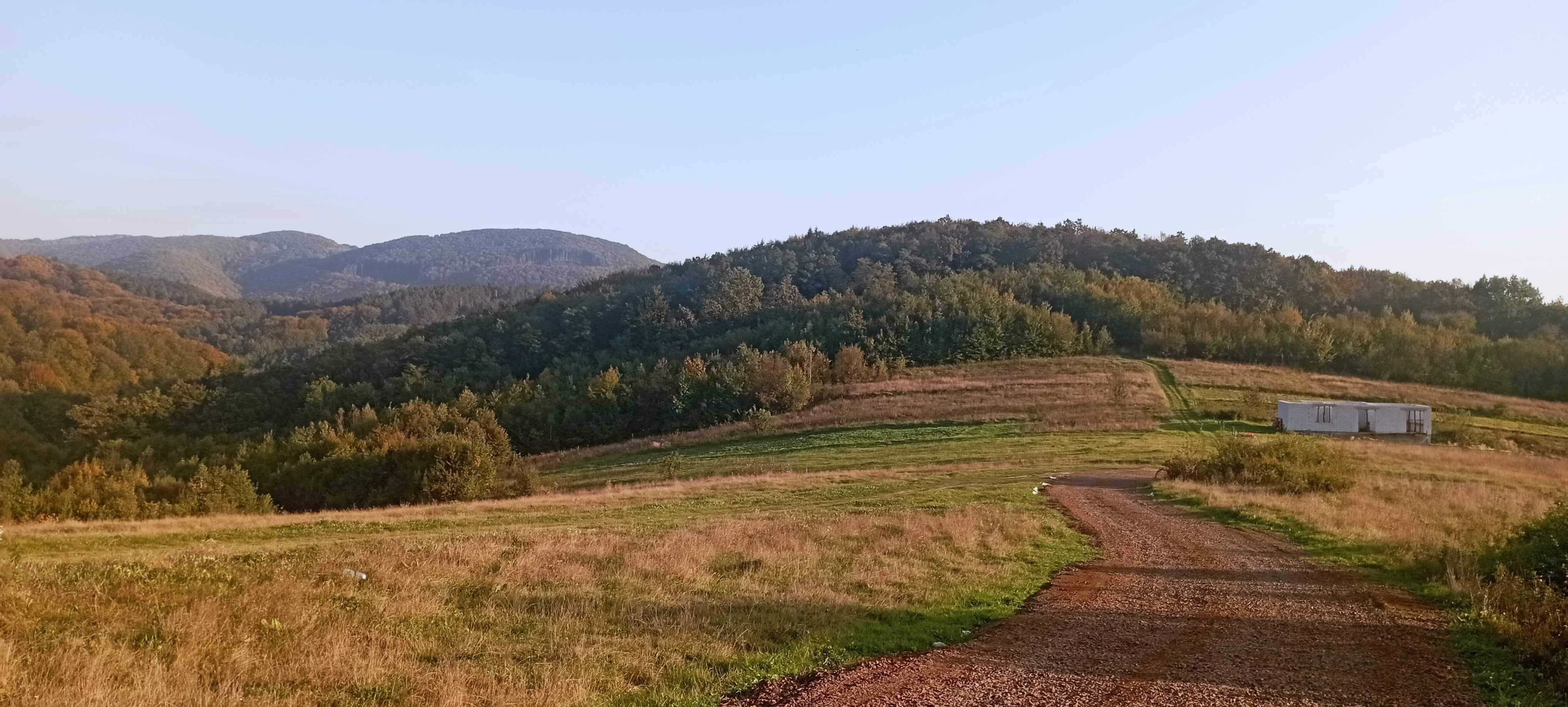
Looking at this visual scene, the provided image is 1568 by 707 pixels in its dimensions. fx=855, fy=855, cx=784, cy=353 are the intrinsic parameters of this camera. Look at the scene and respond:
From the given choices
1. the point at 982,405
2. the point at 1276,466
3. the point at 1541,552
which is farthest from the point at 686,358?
the point at 1541,552

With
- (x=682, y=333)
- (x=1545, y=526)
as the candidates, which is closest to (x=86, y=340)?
(x=682, y=333)

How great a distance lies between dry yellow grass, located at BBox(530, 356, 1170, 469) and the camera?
210 feet

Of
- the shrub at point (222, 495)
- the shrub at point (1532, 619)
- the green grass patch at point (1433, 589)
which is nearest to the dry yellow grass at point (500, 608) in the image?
the green grass patch at point (1433, 589)

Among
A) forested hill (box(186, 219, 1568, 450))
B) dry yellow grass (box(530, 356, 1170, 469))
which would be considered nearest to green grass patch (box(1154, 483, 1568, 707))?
dry yellow grass (box(530, 356, 1170, 469))

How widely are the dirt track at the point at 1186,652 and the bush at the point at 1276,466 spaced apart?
623 inches

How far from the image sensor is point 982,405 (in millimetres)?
69875

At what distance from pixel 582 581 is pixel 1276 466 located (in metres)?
28.2

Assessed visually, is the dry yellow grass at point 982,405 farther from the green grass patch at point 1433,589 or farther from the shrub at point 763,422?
the green grass patch at point 1433,589

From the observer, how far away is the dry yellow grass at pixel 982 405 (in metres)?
64.0

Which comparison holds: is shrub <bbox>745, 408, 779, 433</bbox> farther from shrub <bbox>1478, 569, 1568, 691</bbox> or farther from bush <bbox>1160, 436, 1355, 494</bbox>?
shrub <bbox>1478, 569, 1568, 691</bbox>

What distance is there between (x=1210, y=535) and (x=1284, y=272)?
132058 mm

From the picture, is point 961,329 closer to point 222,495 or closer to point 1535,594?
point 222,495

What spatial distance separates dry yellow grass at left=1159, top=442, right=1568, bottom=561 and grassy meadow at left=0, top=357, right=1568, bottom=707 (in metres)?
0.18

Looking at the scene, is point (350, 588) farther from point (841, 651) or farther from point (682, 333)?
point (682, 333)
